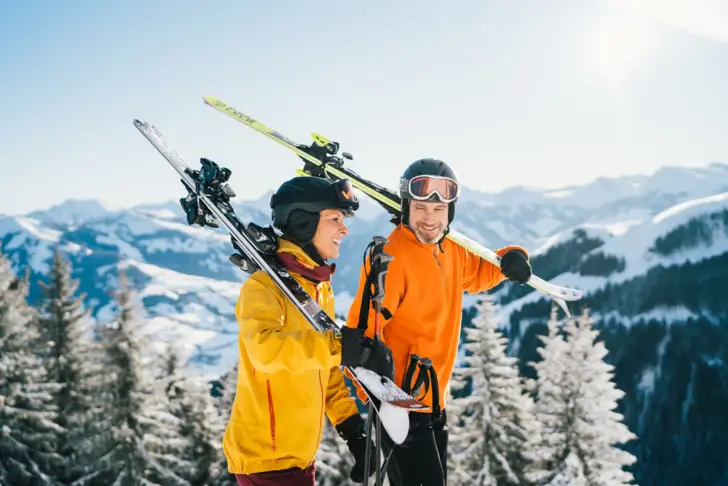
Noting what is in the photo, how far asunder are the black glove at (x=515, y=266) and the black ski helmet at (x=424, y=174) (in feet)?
2.49

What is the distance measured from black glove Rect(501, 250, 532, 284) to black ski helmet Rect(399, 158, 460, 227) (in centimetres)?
76

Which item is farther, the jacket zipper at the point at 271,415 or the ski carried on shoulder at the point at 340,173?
the ski carried on shoulder at the point at 340,173

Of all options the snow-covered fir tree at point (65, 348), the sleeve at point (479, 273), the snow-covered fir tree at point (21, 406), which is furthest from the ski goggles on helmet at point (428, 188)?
the snow-covered fir tree at point (65, 348)

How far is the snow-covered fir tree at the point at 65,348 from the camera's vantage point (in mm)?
23516

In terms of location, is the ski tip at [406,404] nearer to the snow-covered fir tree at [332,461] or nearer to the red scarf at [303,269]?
the red scarf at [303,269]

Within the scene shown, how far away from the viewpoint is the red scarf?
3377 mm

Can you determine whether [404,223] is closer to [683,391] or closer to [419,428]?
[419,428]

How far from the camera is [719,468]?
5388 centimetres

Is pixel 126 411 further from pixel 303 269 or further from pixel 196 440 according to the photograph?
pixel 303 269

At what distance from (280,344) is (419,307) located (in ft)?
5.19

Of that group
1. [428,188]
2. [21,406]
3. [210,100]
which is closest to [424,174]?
[428,188]

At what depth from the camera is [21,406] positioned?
21.3 metres

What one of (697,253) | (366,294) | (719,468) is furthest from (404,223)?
(697,253)

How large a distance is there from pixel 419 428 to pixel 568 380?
1889 centimetres
